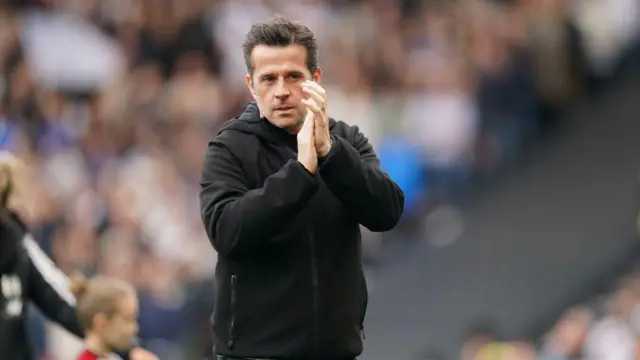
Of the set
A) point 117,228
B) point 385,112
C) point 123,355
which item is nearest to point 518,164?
point 385,112

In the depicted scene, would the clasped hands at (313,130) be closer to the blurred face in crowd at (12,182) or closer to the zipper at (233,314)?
the zipper at (233,314)

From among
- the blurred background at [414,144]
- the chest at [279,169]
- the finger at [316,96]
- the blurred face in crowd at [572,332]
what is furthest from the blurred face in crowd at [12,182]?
the blurred face in crowd at [572,332]

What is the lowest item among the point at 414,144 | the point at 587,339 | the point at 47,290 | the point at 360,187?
the point at 360,187

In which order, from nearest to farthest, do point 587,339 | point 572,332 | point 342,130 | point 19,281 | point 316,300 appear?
point 316,300 → point 342,130 → point 19,281 → point 587,339 → point 572,332

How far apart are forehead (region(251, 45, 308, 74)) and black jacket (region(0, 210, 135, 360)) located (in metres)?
2.11

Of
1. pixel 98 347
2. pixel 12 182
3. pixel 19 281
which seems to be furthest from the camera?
pixel 19 281

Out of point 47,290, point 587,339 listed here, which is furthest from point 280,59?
point 587,339

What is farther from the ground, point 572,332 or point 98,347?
point 572,332

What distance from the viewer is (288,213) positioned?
5043 mm

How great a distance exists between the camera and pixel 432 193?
14.8 metres

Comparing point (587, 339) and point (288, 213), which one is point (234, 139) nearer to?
point (288, 213)

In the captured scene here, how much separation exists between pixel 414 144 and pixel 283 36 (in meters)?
9.48

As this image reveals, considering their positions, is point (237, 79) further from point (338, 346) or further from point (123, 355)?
point (338, 346)

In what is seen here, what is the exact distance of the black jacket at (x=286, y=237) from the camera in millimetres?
5062
